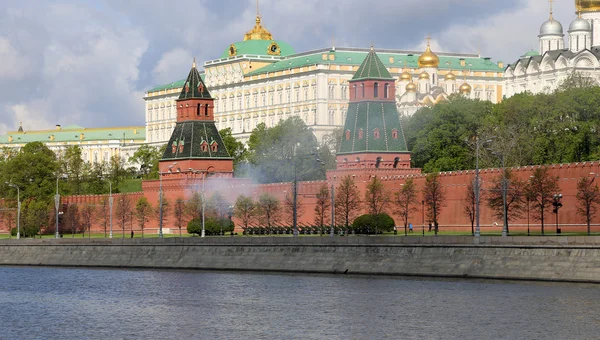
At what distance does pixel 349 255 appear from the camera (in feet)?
242

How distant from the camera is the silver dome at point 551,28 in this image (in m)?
163

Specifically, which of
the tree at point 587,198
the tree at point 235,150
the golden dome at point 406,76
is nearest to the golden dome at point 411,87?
the golden dome at point 406,76

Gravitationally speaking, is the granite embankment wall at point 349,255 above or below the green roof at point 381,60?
below

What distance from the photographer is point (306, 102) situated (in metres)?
172

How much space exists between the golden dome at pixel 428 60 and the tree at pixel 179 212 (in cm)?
5865

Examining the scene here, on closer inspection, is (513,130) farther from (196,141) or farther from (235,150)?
(235,150)

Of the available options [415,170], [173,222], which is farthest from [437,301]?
[173,222]

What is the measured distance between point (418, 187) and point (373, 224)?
21.6 feet

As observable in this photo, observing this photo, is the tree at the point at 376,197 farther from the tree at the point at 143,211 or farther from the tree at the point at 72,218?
the tree at the point at 72,218

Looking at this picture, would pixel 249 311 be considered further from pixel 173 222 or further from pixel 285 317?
pixel 173 222

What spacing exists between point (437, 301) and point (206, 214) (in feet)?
143

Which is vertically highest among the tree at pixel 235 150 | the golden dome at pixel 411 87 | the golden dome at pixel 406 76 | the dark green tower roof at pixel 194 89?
the golden dome at pixel 406 76

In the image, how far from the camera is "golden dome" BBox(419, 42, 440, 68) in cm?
16250

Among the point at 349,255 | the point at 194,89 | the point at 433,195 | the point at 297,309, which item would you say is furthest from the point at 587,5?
the point at 297,309
